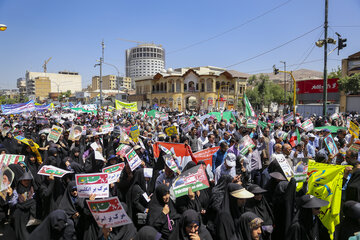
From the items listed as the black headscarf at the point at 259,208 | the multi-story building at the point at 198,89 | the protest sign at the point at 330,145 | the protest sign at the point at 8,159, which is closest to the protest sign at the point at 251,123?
the protest sign at the point at 330,145

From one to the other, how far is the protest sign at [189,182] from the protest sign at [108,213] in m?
0.83

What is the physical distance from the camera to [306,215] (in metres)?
3.46

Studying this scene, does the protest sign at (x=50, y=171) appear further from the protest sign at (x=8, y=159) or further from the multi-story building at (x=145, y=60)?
the multi-story building at (x=145, y=60)

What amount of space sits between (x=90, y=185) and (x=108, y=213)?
0.76m

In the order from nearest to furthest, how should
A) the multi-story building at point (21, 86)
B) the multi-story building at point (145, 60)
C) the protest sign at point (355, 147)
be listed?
the protest sign at point (355, 147)
the multi-story building at point (145, 60)
the multi-story building at point (21, 86)

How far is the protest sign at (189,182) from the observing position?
12.6ft

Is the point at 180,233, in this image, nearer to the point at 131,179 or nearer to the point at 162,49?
the point at 131,179

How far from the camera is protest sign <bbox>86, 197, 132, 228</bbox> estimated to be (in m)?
3.24

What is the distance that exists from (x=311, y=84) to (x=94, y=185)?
140ft

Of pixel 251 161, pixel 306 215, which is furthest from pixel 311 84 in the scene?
pixel 306 215

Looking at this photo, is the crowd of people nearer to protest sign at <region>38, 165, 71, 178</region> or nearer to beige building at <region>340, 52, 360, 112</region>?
protest sign at <region>38, 165, 71, 178</region>

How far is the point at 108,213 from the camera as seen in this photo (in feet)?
10.8

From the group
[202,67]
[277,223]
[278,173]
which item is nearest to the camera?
[277,223]

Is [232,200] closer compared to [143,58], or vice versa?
[232,200]
